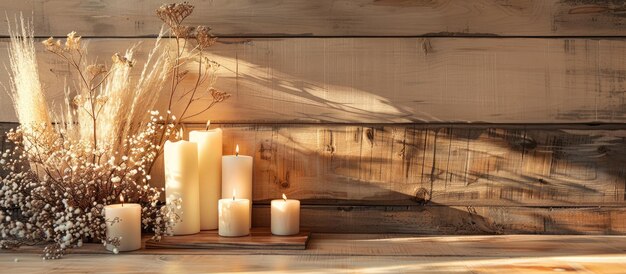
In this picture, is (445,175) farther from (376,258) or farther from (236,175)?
(236,175)

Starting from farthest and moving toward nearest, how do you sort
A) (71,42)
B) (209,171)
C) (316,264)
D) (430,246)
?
(209,171), (430,246), (71,42), (316,264)

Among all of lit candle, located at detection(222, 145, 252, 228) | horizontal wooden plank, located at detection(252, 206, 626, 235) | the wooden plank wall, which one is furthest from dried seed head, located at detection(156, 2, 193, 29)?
horizontal wooden plank, located at detection(252, 206, 626, 235)

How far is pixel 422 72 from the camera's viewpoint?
192 centimetres

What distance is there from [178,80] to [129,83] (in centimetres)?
13

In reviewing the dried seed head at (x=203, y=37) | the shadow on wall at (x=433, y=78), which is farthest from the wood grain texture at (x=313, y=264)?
the dried seed head at (x=203, y=37)

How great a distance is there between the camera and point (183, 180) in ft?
5.91

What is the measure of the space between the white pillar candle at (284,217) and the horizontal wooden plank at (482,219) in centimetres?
15

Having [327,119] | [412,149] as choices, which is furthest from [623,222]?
[327,119]

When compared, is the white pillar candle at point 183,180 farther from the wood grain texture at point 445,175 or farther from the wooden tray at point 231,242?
the wood grain texture at point 445,175

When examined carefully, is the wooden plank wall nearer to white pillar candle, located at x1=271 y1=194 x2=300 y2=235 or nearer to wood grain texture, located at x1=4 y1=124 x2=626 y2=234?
wood grain texture, located at x1=4 y1=124 x2=626 y2=234

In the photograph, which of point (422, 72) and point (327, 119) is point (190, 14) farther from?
point (422, 72)

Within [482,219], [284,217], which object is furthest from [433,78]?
[284,217]

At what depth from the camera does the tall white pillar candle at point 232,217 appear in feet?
5.81

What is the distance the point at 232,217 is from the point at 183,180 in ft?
0.49
